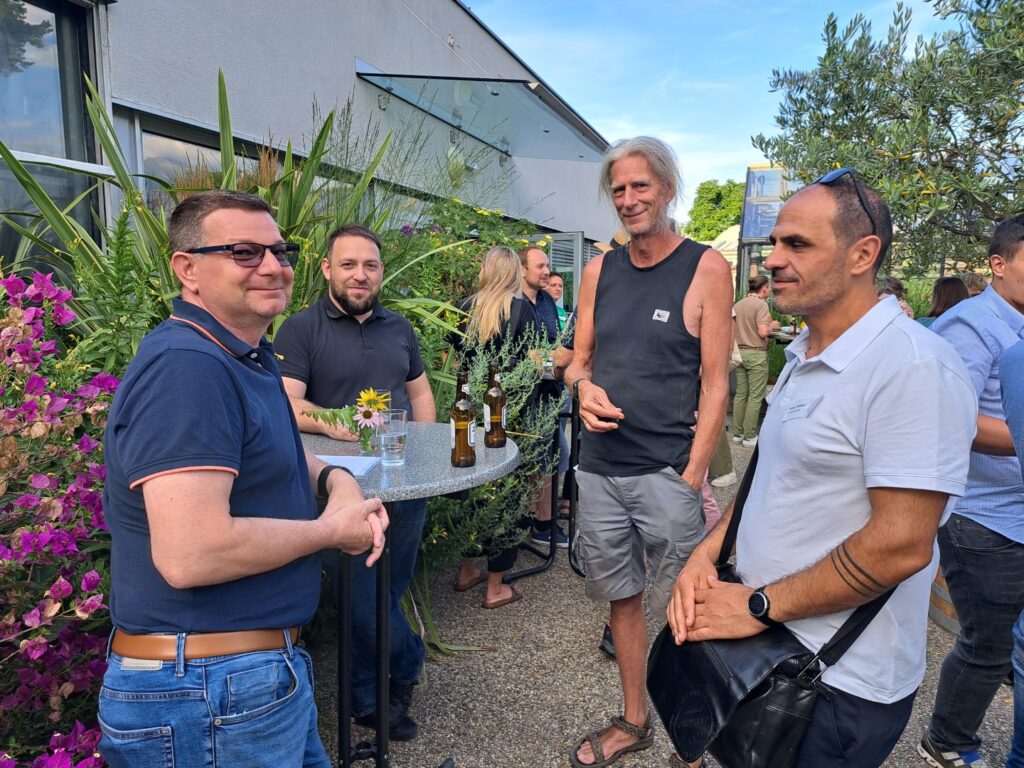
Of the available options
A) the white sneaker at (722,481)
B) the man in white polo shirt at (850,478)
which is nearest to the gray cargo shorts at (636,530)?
the man in white polo shirt at (850,478)

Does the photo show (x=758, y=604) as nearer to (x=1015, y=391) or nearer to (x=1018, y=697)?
(x=1015, y=391)

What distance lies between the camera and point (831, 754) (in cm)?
139

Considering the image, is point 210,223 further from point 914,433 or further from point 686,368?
point 686,368

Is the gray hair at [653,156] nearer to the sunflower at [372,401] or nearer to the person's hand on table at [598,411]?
the person's hand on table at [598,411]

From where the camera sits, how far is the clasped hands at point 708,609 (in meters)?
1.47

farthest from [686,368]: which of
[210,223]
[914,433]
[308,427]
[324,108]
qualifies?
[324,108]

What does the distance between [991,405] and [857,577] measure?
154cm

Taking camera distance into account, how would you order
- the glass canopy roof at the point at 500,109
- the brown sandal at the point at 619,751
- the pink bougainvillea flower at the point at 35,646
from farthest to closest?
the glass canopy roof at the point at 500,109 → the brown sandal at the point at 619,751 → the pink bougainvillea flower at the point at 35,646

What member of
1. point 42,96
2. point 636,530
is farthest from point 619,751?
point 42,96

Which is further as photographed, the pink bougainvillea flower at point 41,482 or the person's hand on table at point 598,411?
the person's hand on table at point 598,411

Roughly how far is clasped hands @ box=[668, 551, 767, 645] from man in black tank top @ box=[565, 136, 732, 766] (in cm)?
84

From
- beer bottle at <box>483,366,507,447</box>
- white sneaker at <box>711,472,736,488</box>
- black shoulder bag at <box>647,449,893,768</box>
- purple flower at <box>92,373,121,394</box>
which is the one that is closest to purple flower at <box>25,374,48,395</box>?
purple flower at <box>92,373,121,394</box>

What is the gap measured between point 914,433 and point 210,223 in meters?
1.54

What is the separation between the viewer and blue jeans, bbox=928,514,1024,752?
7.76 ft
